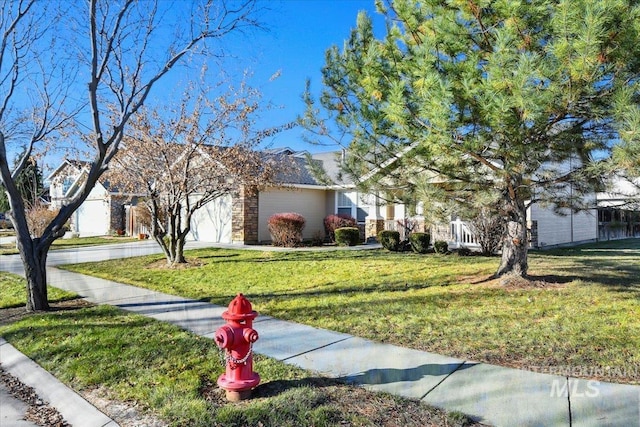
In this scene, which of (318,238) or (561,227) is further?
(318,238)

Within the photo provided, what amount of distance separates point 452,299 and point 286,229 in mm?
10822

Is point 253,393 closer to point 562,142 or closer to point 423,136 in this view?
point 423,136

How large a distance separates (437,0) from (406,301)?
4.59 meters

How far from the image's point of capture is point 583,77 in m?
5.23

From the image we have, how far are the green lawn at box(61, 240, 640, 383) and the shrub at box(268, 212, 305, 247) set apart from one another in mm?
4346

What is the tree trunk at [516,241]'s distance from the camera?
26.5 ft

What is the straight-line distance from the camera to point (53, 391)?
13.3ft

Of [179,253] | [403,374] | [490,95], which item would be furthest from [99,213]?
[403,374]

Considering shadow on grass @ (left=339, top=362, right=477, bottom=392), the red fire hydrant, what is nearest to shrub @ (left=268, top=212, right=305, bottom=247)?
shadow on grass @ (left=339, top=362, right=477, bottom=392)

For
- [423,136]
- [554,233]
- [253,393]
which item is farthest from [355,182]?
[554,233]

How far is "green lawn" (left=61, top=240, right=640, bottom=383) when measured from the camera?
4.64 m

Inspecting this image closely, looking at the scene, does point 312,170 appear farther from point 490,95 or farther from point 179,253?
point 179,253

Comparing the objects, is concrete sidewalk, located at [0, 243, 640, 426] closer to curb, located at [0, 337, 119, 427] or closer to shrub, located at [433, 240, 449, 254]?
curb, located at [0, 337, 119, 427]

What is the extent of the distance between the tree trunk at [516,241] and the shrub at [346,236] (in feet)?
31.2
